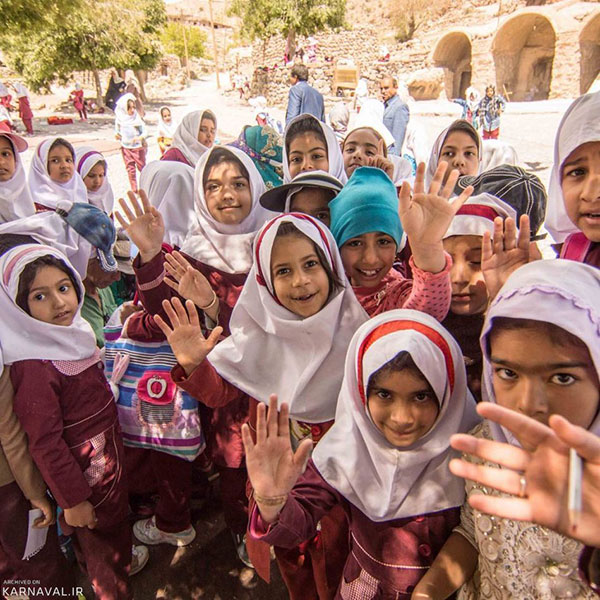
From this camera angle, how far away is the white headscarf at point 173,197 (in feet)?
10.3

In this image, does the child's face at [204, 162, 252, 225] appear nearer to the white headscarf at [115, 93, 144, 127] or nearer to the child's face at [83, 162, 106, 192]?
the child's face at [83, 162, 106, 192]

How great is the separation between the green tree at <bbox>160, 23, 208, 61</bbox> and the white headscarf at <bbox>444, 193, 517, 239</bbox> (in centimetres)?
4710

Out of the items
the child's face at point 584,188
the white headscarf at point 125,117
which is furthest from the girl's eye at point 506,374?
the white headscarf at point 125,117

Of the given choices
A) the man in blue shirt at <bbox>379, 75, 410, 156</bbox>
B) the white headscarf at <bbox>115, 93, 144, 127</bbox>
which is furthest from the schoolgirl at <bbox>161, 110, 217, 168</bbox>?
the white headscarf at <bbox>115, 93, 144, 127</bbox>

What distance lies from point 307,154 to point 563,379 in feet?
7.35

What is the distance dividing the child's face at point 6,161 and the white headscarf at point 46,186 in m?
0.38

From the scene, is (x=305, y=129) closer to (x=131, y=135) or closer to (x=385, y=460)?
(x=385, y=460)

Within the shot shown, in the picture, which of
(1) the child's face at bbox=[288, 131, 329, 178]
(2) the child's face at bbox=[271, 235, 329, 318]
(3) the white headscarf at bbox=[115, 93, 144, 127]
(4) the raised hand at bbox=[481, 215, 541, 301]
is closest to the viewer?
(4) the raised hand at bbox=[481, 215, 541, 301]

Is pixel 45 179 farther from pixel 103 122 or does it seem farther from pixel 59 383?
pixel 103 122

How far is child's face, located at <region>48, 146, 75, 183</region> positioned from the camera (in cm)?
387

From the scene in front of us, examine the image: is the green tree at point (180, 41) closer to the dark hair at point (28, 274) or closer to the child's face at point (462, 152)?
the child's face at point (462, 152)

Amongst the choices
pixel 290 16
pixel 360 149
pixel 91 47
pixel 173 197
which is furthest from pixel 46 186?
pixel 290 16

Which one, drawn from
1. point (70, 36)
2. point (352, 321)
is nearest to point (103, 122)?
point (70, 36)

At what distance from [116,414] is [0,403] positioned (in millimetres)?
483
